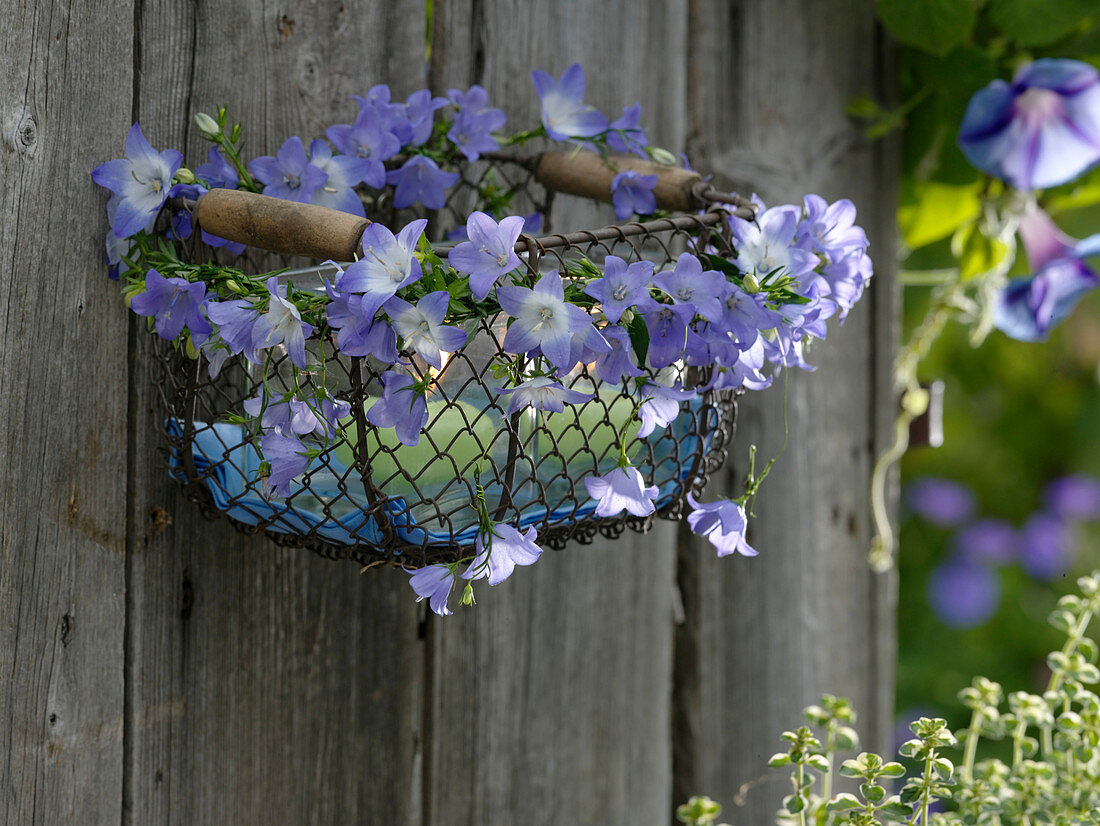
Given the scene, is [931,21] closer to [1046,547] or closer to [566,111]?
[566,111]

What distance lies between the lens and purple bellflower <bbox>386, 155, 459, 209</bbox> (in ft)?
2.59

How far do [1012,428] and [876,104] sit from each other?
65.5 inches

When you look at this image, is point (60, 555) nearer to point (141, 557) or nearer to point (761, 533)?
point (141, 557)

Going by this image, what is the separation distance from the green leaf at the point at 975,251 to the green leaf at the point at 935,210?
21mm

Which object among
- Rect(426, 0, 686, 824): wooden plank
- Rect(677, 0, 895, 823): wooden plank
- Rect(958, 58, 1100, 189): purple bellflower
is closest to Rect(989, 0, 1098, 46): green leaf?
Rect(958, 58, 1100, 189): purple bellflower

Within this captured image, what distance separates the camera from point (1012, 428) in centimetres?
257

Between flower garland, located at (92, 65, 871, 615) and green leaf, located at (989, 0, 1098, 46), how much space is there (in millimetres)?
565

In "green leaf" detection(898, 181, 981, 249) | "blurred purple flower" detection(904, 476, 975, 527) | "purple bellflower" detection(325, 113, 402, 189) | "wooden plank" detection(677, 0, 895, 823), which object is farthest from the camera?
"blurred purple flower" detection(904, 476, 975, 527)

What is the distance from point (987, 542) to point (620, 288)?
90.8 inches

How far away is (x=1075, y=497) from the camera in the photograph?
2.51 m

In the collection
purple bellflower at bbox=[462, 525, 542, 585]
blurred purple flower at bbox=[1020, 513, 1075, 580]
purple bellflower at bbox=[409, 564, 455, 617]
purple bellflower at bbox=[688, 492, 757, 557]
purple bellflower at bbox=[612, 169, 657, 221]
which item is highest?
purple bellflower at bbox=[612, 169, 657, 221]

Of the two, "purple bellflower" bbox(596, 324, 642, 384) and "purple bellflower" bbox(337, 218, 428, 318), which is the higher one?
"purple bellflower" bbox(337, 218, 428, 318)

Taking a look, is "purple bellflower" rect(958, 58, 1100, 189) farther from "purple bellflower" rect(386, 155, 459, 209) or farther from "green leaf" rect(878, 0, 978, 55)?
"purple bellflower" rect(386, 155, 459, 209)

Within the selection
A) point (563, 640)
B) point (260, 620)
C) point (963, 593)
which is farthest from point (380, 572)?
point (963, 593)
